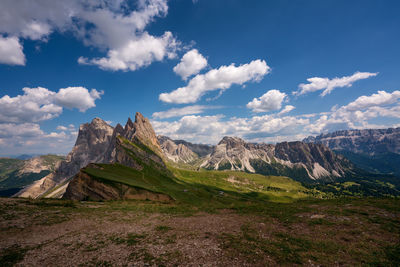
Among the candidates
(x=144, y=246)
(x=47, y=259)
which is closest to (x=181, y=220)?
(x=144, y=246)

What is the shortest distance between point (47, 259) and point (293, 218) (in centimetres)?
3075

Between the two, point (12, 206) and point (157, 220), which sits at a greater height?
point (12, 206)

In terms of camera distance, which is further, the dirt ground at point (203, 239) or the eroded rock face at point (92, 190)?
the eroded rock face at point (92, 190)

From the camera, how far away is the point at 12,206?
30.5m

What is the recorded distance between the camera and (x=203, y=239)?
65.1ft

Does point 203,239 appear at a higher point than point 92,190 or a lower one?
lower

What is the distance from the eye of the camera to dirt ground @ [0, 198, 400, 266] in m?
15.4

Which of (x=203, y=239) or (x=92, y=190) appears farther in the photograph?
(x=92, y=190)

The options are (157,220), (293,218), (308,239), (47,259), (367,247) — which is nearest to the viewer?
(47,259)

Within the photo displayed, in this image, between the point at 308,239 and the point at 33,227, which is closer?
the point at 308,239

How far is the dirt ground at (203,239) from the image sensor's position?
50.7ft

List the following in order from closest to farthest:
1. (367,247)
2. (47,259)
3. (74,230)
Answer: (47,259)
(367,247)
(74,230)

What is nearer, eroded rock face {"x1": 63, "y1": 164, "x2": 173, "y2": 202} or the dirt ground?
the dirt ground

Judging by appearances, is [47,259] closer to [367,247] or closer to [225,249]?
[225,249]
